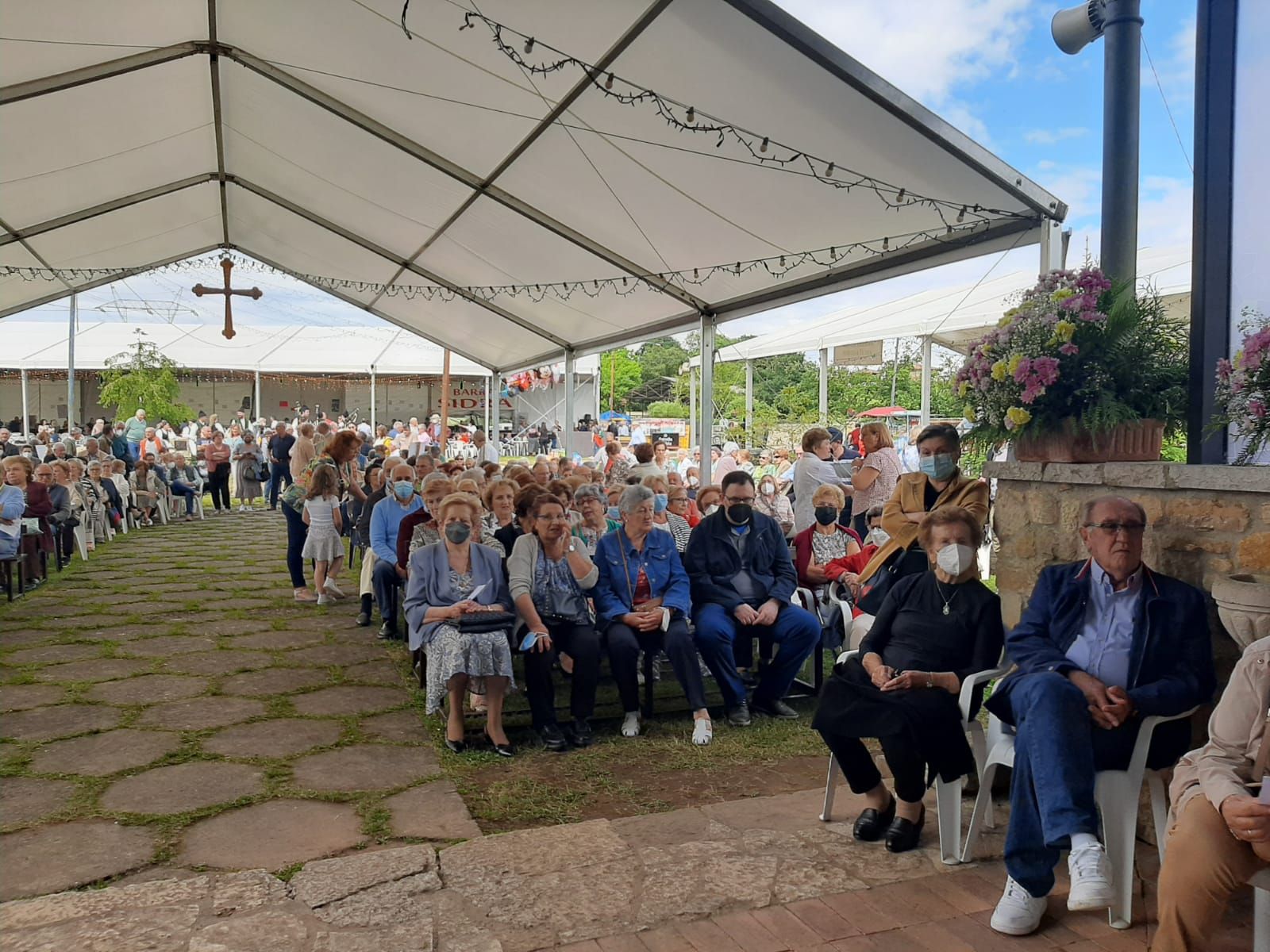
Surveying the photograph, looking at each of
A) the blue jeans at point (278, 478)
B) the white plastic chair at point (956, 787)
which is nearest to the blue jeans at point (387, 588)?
the white plastic chair at point (956, 787)

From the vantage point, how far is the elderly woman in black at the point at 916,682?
9.87 feet

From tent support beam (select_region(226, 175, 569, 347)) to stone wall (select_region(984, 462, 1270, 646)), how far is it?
9213mm

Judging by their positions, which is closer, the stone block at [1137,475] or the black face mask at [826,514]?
the stone block at [1137,475]

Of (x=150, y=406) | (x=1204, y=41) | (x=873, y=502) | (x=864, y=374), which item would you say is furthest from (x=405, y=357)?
(x=1204, y=41)

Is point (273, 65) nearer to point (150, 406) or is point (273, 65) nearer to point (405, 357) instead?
point (150, 406)

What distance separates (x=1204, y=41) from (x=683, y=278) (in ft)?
17.9

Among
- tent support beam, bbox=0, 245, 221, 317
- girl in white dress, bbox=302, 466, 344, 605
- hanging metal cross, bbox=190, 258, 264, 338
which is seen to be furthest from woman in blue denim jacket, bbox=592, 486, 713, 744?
tent support beam, bbox=0, 245, 221, 317

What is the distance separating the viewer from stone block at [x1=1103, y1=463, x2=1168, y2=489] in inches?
121

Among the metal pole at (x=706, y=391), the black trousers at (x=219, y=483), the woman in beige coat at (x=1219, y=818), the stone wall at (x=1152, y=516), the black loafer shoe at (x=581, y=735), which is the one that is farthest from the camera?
the black trousers at (x=219, y=483)

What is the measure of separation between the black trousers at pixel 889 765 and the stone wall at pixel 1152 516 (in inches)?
35.8

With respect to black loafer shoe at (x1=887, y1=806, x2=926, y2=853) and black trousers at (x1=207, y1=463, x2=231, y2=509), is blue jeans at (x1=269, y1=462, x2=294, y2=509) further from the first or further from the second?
black loafer shoe at (x1=887, y1=806, x2=926, y2=853)

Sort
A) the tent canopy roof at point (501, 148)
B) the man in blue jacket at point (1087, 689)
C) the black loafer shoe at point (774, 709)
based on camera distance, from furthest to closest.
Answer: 1. the tent canopy roof at point (501, 148)
2. the black loafer shoe at point (774, 709)
3. the man in blue jacket at point (1087, 689)

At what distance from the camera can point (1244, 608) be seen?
8.48 feet

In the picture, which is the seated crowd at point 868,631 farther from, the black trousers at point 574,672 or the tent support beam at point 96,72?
the tent support beam at point 96,72
